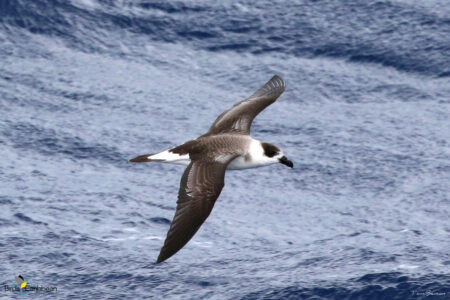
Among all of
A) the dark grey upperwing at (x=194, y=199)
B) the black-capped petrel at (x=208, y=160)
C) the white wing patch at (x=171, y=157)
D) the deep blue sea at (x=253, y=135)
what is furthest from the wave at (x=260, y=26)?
the dark grey upperwing at (x=194, y=199)

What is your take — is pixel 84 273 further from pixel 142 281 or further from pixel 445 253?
pixel 445 253

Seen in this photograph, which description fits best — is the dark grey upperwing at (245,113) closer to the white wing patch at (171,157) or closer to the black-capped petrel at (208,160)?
the black-capped petrel at (208,160)

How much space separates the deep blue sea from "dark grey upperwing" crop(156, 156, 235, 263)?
186cm

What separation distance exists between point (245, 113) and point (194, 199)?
2.81 meters

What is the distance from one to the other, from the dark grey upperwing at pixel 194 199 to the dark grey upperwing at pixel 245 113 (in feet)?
4.64

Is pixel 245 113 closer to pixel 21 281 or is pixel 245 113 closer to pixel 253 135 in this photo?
pixel 253 135

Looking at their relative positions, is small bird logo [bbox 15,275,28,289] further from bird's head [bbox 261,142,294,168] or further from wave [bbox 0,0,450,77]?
wave [bbox 0,0,450,77]

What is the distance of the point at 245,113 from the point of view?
14062 mm

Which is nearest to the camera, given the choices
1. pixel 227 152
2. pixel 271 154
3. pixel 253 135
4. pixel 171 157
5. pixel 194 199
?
pixel 194 199

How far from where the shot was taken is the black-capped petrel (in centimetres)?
1112

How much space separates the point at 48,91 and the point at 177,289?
6.55m

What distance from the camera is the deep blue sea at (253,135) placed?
1366 cm

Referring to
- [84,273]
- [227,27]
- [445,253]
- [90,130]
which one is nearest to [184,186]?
[84,273]

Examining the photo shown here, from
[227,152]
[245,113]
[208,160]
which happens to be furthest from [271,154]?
A: [245,113]
